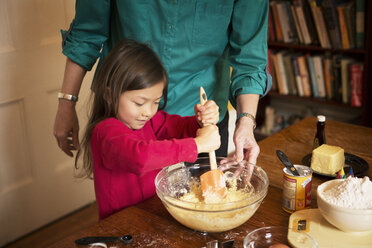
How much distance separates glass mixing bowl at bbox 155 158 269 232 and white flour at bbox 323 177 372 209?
0.58 ft

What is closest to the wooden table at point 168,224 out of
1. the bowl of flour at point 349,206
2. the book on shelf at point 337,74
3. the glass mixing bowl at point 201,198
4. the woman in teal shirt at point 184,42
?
the glass mixing bowl at point 201,198

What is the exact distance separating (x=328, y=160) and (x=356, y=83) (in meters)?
1.79

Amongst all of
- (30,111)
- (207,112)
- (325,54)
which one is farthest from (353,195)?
(325,54)

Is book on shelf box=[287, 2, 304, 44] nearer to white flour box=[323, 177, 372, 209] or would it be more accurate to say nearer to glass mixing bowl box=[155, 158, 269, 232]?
glass mixing bowl box=[155, 158, 269, 232]

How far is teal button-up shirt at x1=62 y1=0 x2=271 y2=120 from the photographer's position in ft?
5.00

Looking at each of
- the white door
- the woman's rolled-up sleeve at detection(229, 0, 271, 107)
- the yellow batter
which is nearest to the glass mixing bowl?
the yellow batter

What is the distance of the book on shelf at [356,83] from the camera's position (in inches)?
116

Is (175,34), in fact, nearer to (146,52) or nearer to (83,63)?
(146,52)

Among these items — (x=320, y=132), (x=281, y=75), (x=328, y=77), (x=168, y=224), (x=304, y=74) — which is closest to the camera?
(x=168, y=224)

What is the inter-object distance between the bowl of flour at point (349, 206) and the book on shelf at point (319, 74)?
2222 millimetres

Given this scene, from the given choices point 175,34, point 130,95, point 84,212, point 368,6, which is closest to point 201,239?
point 130,95

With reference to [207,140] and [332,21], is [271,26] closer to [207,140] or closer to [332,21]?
[332,21]

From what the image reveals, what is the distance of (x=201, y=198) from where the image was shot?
1.24 meters

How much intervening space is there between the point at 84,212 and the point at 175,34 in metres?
1.68
